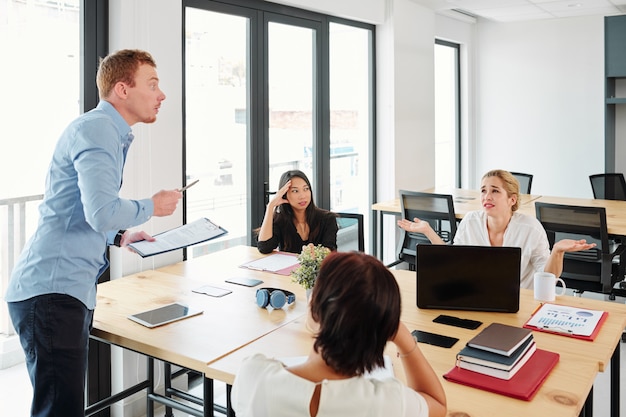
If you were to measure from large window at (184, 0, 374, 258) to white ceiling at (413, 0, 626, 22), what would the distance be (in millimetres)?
1236

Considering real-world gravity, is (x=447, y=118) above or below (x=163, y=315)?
above

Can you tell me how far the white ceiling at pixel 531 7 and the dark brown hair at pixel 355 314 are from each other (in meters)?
4.95

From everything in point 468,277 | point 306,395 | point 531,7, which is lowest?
point 306,395

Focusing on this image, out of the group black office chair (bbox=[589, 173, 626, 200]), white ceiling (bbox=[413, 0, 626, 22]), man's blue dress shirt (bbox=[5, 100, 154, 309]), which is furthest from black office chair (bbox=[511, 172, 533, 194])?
man's blue dress shirt (bbox=[5, 100, 154, 309])

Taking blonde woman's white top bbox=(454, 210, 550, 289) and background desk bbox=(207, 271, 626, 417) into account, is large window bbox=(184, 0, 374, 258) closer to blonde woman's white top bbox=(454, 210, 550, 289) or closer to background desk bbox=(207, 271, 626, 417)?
blonde woman's white top bbox=(454, 210, 550, 289)

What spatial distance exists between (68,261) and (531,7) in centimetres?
559

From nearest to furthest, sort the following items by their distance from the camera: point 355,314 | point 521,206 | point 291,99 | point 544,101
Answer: point 355,314, point 291,99, point 521,206, point 544,101

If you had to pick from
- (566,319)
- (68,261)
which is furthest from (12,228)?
(566,319)

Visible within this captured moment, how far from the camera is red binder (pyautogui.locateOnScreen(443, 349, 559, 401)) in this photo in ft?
5.32

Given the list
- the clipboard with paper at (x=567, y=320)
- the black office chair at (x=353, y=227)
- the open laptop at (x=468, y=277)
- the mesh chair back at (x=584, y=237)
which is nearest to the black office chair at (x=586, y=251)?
the mesh chair back at (x=584, y=237)

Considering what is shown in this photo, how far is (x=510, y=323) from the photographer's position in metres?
2.19

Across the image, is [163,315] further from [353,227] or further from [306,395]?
[353,227]

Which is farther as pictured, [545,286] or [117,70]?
[545,286]

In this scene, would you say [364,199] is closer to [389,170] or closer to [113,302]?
[389,170]
